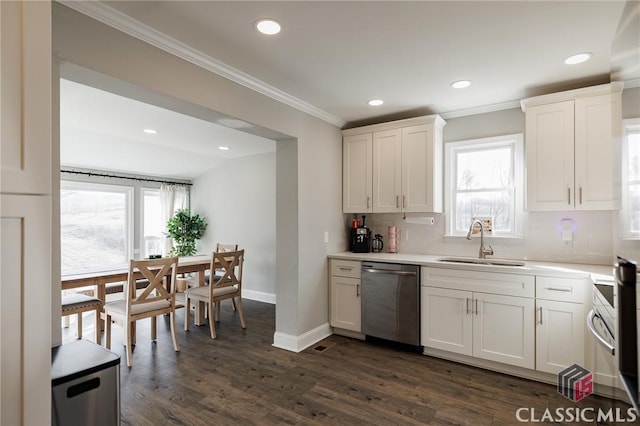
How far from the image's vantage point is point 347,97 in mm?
3326

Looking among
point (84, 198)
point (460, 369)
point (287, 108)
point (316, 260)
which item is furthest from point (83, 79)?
point (84, 198)

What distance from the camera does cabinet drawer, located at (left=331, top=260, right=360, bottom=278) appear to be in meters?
3.71

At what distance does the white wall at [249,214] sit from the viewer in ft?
18.3

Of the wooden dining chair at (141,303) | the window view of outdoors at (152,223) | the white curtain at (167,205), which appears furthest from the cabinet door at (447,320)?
the window view of outdoors at (152,223)

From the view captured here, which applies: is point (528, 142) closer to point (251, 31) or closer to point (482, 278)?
point (482, 278)

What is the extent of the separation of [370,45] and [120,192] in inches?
226

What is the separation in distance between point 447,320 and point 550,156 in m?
1.76

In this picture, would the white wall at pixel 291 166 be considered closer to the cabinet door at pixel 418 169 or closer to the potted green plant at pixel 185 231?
the cabinet door at pixel 418 169

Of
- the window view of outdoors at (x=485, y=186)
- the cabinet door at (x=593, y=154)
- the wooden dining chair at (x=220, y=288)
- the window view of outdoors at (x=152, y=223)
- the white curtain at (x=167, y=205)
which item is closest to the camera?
the cabinet door at (x=593, y=154)

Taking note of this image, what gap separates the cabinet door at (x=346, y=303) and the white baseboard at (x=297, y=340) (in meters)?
0.25

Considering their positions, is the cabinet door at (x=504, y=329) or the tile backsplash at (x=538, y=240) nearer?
the cabinet door at (x=504, y=329)

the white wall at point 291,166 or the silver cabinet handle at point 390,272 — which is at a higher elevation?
the white wall at point 291,166

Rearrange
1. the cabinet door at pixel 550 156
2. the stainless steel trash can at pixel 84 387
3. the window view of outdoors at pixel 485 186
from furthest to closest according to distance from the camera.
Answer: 1. the window view of outdoors at pixel 485 186
2. the cabinet door at pixel 550 156
3. the stainless steel trash can at pixel 84 387

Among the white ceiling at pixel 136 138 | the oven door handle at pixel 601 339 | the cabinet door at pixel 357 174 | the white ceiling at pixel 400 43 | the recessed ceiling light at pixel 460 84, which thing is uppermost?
the white ceiling at pixel 400 43
